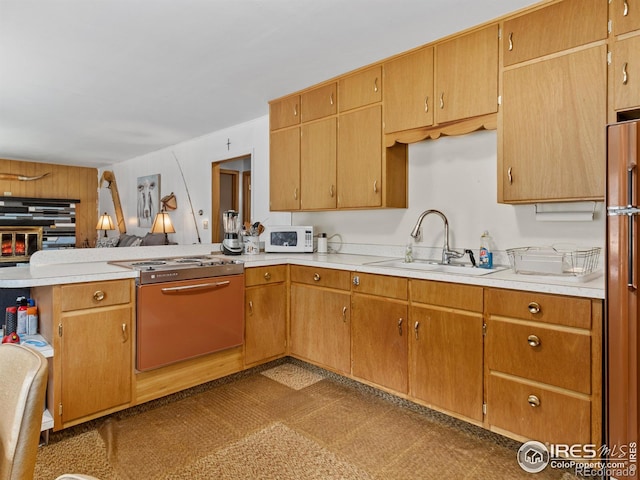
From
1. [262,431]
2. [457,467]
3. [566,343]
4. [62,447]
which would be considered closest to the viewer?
[566,343]

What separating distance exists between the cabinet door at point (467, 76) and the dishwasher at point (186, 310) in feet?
5.76

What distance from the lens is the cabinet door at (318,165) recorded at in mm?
3166

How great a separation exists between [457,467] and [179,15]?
2750mm

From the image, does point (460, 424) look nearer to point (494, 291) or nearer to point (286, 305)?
point (494, 291)

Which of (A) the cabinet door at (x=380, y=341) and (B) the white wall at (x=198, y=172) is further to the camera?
(B) the white wall at (x=198, y=172)

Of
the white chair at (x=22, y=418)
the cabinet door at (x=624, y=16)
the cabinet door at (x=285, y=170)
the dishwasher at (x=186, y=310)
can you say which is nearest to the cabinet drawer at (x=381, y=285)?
the dishwasher at (x=186, y=310)

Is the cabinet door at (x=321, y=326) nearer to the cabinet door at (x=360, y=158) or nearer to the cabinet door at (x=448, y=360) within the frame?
the cabinet door at (x=448, y=360)

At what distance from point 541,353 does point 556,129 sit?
1.13 metres

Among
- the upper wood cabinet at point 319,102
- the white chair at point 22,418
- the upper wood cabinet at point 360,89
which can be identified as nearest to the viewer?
the white chair at point 22,418

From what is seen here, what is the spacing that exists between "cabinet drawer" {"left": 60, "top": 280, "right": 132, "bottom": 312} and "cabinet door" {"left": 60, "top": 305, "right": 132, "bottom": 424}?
0.04 meters

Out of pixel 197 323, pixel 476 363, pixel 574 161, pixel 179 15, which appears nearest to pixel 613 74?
pixel 574 161

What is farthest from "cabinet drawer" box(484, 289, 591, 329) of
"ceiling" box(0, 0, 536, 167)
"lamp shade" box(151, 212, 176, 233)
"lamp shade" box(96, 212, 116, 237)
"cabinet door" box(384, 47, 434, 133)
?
"lamp shade" box(96, 212, 116, 237)

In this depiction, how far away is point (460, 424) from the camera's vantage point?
7.30ft

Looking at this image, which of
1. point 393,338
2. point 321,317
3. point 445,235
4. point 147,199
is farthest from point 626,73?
point 147,199
